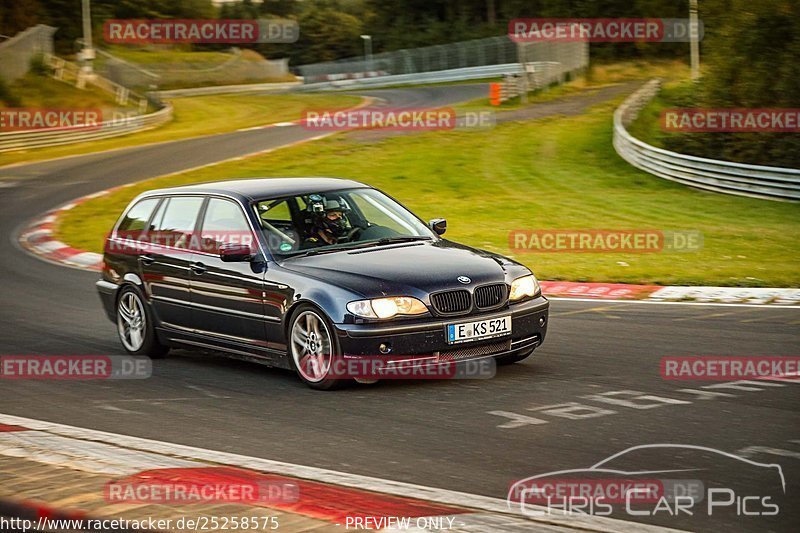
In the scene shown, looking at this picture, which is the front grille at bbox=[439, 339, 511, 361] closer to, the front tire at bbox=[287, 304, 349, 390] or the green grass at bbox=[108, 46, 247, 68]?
the front tire at bbox=[287, 304, 349, 390]

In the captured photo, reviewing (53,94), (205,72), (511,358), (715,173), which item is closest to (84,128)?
(53,94)

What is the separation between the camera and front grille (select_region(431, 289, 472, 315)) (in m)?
8.32

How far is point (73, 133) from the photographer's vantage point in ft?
138

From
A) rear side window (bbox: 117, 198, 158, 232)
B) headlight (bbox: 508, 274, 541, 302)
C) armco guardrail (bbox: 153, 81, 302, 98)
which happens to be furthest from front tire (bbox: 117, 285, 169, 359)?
armco guardrail (bbox: 153, 81, 302, 98)

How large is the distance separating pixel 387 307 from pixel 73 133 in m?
36.2

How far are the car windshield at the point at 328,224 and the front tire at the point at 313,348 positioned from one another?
65cm

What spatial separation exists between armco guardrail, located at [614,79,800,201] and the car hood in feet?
56.1

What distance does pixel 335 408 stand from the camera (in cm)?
794

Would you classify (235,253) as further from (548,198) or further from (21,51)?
(21,51)

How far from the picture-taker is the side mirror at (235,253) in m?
9.06

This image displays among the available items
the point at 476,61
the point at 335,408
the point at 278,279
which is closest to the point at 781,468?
the point at 335,408

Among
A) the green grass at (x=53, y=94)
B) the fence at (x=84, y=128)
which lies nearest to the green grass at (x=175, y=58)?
the fence at (x=84, y=128)

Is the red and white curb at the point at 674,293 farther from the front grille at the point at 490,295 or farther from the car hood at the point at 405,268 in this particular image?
the front grille at the point at 490,295

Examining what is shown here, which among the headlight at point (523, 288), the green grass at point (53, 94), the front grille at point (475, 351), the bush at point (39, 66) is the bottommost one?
the green grass at point (53, 94)
